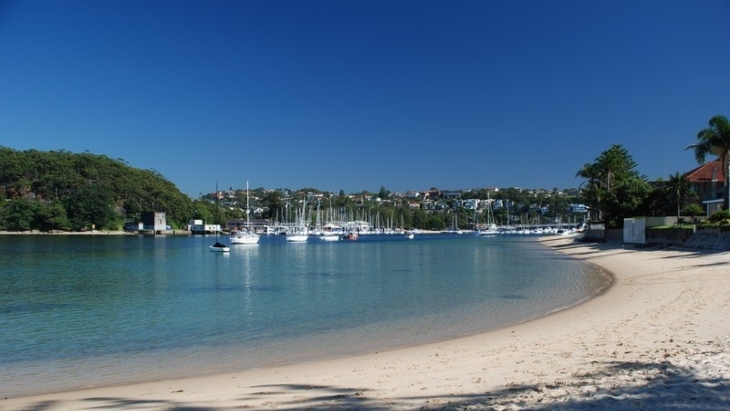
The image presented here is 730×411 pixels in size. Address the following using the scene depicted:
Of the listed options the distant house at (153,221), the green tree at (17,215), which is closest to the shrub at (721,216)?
the green tree at (17,215)

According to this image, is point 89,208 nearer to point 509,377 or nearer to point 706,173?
point 706,173

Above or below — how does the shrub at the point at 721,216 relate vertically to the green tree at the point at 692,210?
below

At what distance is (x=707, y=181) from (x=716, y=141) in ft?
49.6

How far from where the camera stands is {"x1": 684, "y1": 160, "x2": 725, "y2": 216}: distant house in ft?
202

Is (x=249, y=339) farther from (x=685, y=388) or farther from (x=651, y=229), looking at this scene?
(x=651, y=229)

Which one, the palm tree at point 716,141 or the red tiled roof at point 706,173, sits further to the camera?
the red tiled roof at point 706,173

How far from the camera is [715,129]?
5719 cm

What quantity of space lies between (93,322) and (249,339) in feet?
22.5

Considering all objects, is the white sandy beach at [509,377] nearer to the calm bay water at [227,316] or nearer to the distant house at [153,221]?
the calm bay water at [227,316]

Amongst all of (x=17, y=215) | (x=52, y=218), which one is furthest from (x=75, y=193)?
(x=17, y=215)

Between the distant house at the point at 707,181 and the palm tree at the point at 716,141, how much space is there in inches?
173

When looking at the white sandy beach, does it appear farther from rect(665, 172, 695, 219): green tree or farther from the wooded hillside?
the wooded hillside

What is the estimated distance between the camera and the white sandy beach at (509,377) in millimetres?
7814

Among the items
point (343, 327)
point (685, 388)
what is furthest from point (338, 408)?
point (343, 327)
